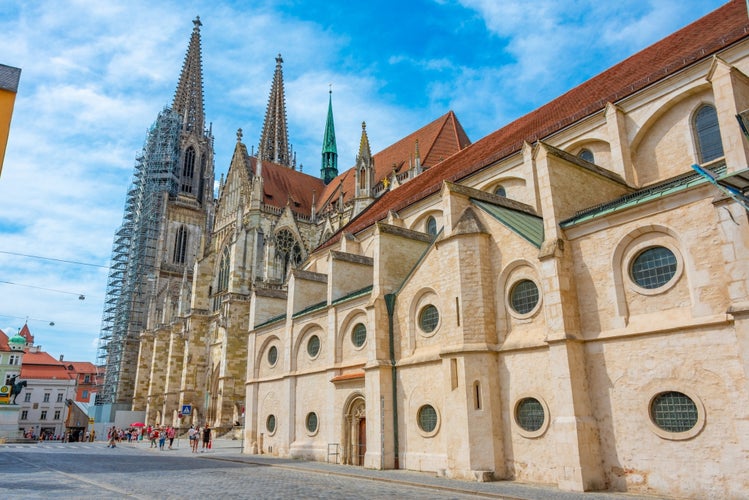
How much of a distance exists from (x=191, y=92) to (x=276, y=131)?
1109 cm

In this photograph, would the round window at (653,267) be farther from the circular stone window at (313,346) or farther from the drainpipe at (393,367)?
the circular stone window at (313,346)

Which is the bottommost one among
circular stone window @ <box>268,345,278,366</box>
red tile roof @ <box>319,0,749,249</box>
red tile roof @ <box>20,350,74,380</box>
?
circular stone window @ <box>268,345,278,366</box>

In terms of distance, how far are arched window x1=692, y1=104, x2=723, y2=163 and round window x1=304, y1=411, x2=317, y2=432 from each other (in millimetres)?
15445

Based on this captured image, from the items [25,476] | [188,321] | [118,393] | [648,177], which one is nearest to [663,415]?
[648,177]

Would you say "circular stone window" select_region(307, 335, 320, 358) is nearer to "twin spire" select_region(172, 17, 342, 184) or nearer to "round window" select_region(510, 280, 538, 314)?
"round window" select_region(510, 280, 538, 314)

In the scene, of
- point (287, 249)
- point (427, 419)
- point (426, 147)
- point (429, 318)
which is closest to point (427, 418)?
point (427, 419)

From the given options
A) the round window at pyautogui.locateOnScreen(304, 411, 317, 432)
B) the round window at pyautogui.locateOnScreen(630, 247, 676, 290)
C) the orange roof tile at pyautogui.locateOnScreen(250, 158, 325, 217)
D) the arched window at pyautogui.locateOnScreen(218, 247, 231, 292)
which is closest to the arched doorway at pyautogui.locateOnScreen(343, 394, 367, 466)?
the round window at pyautogui.locateOnScreen(304, 411, 317, 432)

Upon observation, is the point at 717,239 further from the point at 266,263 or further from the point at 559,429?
the point at 266,263

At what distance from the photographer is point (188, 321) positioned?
41.9m

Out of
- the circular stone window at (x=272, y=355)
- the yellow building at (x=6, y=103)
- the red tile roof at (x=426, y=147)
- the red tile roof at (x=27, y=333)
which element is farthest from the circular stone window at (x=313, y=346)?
Result: the red tile roof at (x=27, y=333)

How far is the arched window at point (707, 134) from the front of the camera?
15.1 metres

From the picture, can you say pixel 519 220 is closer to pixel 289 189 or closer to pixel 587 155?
pixel 587 155

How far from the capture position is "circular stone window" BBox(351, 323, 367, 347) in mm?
19016

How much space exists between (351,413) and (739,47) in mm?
15968
